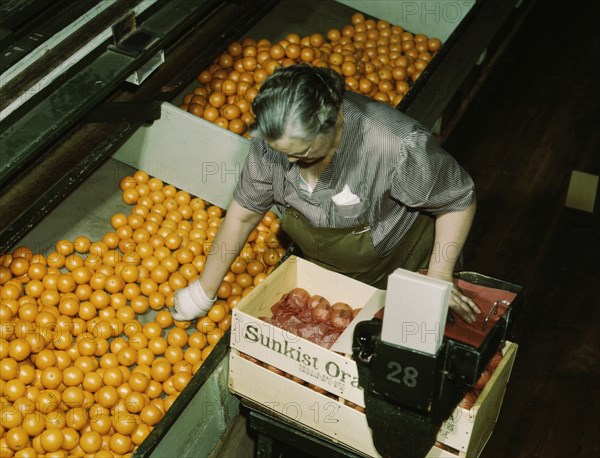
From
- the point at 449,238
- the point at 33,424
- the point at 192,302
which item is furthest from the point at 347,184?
the point at 33,424

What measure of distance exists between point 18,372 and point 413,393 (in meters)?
1.71

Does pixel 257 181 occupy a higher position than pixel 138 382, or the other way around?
Result: pixel 257 181

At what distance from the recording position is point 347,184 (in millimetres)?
2389

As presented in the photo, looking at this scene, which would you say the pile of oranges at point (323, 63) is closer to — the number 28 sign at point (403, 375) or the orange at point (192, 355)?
the orange at point (192, 355)

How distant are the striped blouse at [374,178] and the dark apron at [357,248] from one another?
0.12 ft

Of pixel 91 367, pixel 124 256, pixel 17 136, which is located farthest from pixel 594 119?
pixel 17 136

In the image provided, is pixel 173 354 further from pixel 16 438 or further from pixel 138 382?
pixel 16 438

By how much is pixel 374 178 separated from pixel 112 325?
1.44 meters

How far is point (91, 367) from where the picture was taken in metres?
2.97

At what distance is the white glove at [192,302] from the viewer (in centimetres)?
290

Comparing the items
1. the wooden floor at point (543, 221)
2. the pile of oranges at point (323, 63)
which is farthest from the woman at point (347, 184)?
the pile of oranges at point (323, 63)

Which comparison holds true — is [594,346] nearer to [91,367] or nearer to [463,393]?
[463,393]

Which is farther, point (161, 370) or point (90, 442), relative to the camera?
point (161, 370)

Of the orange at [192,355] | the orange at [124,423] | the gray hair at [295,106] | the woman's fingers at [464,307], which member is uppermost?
the gray hair at [295,106]
